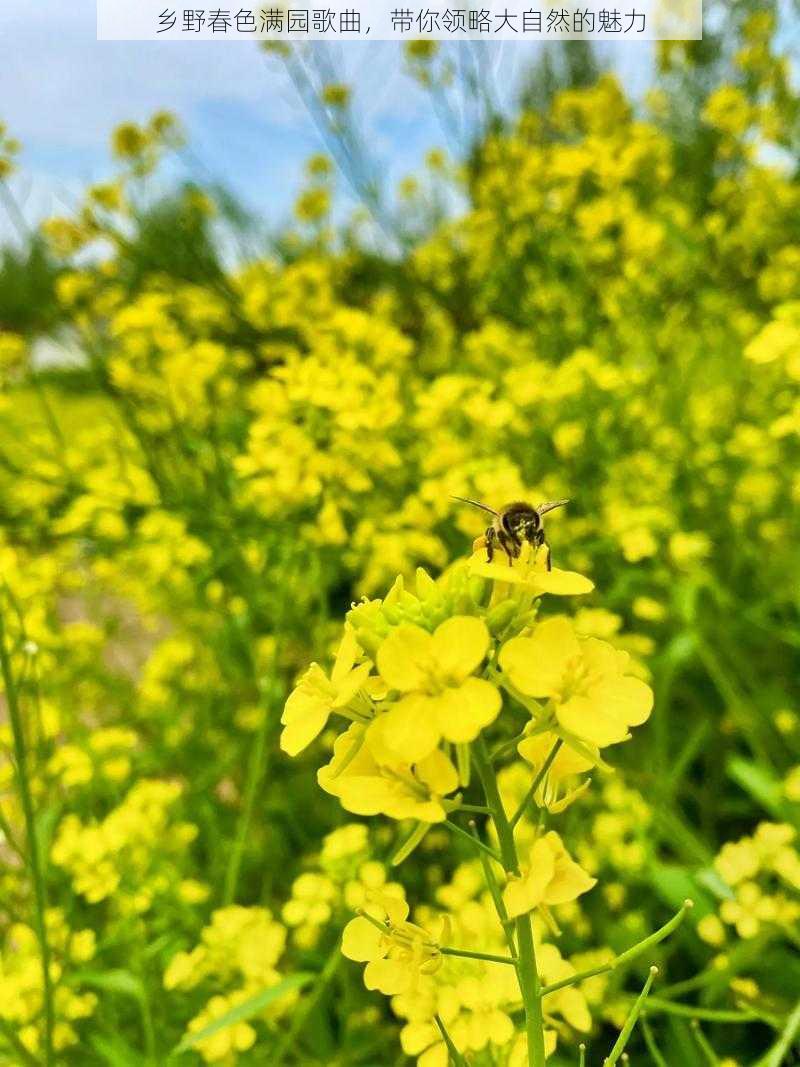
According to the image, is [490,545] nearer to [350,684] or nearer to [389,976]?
[350,684]

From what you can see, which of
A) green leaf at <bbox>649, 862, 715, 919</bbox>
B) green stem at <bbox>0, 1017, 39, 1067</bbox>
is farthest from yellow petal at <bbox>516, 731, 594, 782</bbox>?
green leaf at <bbox>649, 862, 715, 919</bbox>

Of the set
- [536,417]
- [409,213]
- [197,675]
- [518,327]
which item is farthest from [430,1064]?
[409,213]

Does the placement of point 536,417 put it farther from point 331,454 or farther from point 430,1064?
point 430,1064

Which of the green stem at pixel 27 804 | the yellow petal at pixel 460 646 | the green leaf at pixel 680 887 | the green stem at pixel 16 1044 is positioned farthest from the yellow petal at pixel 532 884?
the green leaf at pixel 680 887

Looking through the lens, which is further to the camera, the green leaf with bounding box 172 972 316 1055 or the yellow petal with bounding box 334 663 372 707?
the green leaf with bounding box 172 972 316 1055

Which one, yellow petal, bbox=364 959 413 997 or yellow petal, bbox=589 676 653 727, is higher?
yellow petal, bbox=589 676 653 727

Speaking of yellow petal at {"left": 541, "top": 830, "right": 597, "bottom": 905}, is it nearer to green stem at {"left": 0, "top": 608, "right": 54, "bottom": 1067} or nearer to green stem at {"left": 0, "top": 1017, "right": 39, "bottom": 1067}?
green stem at {"left": 0, "top": 608, "right": 54, "bottom": 1067}

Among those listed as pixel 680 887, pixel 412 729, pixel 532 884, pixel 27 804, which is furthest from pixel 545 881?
pixel 680 887

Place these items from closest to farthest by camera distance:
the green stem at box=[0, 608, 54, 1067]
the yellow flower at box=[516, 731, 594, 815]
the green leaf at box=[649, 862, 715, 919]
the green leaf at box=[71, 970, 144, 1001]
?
1. the yellow flower at box=[516, 731, 594, 815]
2. the green stem at box=[0, 608, 54, 1067]
3. the green leaf at box=[71, 970, 144, 1001]
4. the green leaf at box=[649, 862, 715, 919]
